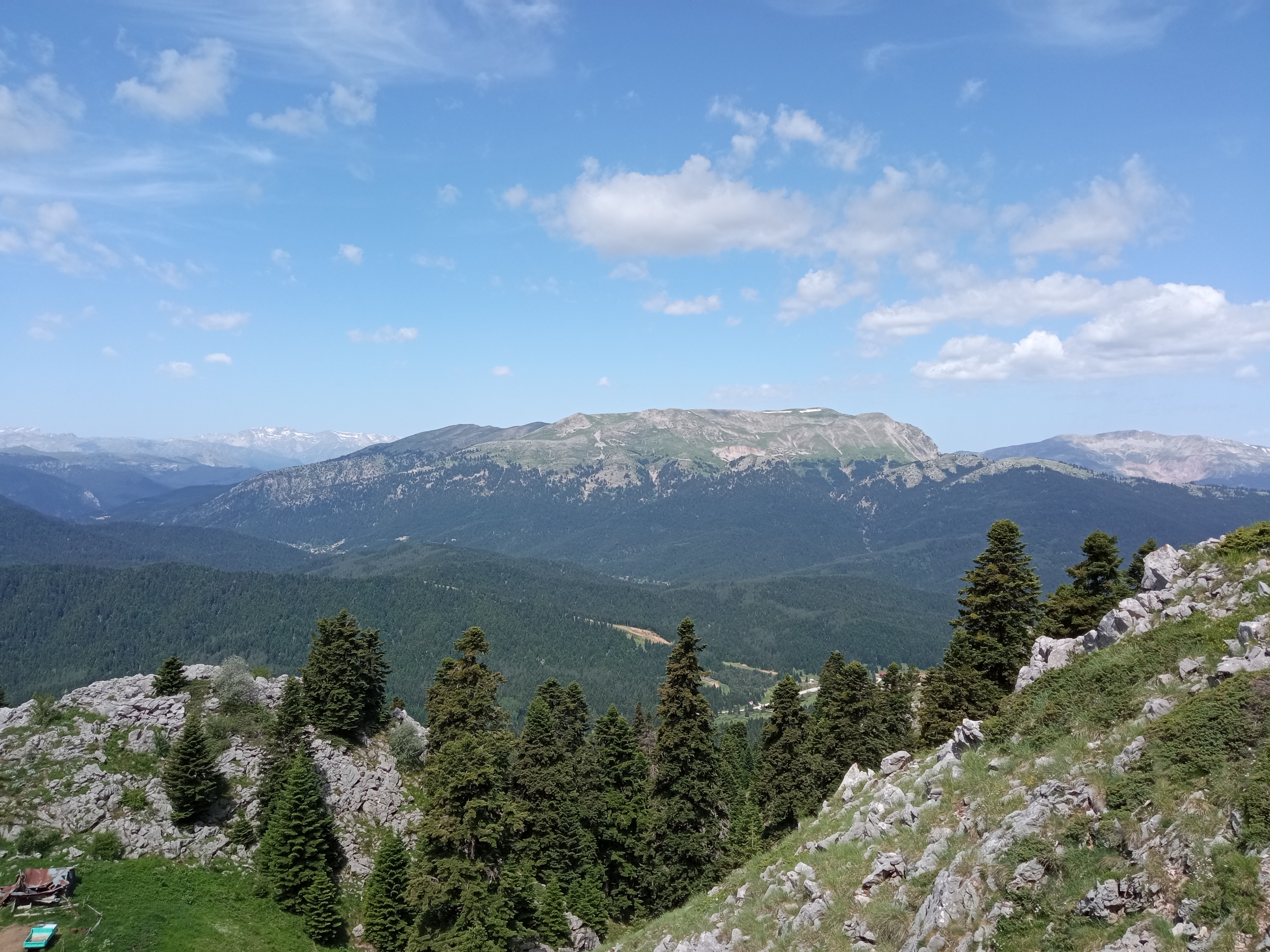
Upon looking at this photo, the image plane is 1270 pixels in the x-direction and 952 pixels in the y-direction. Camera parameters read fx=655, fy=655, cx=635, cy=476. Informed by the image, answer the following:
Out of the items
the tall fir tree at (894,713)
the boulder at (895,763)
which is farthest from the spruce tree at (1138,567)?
the boulder at (895,763)

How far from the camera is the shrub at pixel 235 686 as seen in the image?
177 ft

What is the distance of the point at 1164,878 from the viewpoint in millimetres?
14109

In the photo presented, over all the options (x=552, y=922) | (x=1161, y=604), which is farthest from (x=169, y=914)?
(x=1161, y=604)

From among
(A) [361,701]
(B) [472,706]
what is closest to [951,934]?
(B) [472,706]

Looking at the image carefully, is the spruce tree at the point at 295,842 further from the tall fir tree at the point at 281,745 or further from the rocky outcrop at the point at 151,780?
the rocky outcrop at the point at 151,780

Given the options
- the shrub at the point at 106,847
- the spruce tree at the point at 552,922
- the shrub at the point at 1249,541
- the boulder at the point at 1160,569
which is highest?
the shrub at the point at 1249,541

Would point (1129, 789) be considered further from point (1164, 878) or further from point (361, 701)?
point (361, 701)

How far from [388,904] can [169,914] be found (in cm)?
1198

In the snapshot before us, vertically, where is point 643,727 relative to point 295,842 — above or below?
below

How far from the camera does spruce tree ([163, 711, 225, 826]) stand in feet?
145

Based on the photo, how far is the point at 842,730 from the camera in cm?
5694

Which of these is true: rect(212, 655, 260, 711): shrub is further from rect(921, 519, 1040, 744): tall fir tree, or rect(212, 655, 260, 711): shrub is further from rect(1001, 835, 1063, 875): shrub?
rect(1001, 835, 1063, 875): shrub

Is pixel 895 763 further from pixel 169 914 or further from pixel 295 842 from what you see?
pixel 169 914

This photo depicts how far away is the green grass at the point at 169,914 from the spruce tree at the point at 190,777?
324cm
